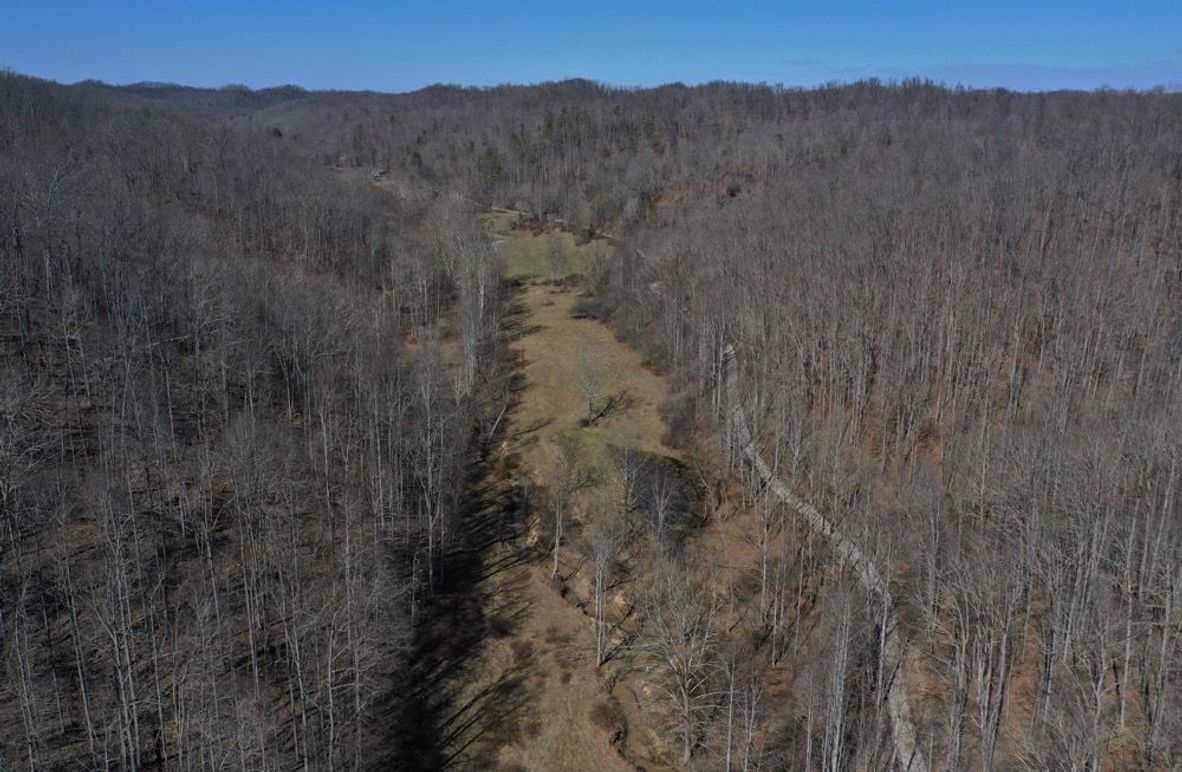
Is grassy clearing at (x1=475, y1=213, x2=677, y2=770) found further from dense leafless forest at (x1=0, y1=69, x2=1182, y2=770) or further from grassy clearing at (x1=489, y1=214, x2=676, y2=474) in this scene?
dense leafless forest at (x1=0, y1=69, x2=1182, y2=770)

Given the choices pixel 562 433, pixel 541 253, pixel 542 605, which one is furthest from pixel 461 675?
pixel 541 253

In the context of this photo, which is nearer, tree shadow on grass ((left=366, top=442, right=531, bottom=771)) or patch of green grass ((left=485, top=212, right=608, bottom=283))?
tree shadow on grass ((left=366, top=442, right=531, bottom=771))

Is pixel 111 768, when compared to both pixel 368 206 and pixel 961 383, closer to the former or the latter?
pixel 961 383

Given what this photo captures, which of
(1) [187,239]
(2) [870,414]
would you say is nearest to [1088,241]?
(2) [870,414]

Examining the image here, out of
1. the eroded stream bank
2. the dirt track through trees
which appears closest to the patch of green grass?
the eroded stream bank

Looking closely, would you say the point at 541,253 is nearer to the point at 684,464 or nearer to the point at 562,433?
the point at 562,433

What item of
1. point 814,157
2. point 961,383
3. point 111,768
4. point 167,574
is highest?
point 814,157

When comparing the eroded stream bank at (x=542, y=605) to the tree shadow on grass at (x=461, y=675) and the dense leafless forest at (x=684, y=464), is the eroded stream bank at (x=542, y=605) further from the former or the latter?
the dense leafless forest at (x=684, y=464)

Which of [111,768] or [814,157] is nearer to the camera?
[111,768]
